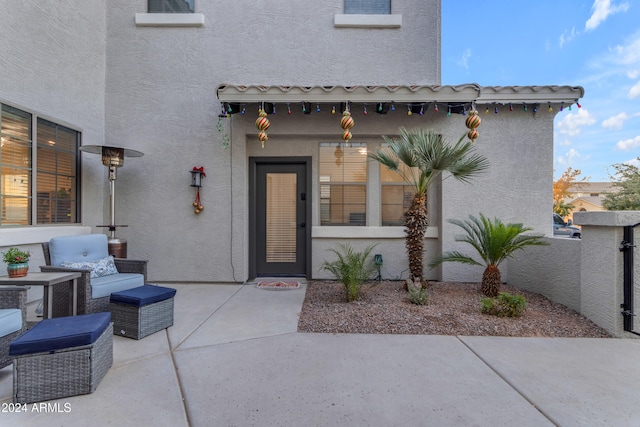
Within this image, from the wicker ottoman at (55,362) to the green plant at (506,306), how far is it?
459 centimetres

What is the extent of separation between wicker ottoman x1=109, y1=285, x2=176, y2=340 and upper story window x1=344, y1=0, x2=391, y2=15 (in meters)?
6.59

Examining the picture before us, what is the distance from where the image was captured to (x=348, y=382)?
246cm

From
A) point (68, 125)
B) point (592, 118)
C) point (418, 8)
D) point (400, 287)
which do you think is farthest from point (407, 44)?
point (592, 118)

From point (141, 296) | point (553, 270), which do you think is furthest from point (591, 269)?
point (141, 296)

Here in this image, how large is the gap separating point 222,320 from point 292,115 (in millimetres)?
4083

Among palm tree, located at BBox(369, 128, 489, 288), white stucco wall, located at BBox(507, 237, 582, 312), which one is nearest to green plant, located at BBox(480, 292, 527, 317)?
white stucco wall, located at BBox(507, 237, 582, 312)

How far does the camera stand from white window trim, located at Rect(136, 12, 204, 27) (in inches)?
229

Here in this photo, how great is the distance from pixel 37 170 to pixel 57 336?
3940 millimetres

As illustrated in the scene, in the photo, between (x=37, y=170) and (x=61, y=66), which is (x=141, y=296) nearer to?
(x=37, y=170)

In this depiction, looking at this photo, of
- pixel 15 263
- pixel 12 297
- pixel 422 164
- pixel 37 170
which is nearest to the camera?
pixel 12 297

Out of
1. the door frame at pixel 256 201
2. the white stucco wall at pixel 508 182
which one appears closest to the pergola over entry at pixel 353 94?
the white stucco wall at pixel 508 182

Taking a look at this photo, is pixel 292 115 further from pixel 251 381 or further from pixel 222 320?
pixel 251 381

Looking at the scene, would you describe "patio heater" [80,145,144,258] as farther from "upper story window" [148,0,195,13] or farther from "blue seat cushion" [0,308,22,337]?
"upper story window" [148,0,195,13]

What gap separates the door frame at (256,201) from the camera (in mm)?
6031
